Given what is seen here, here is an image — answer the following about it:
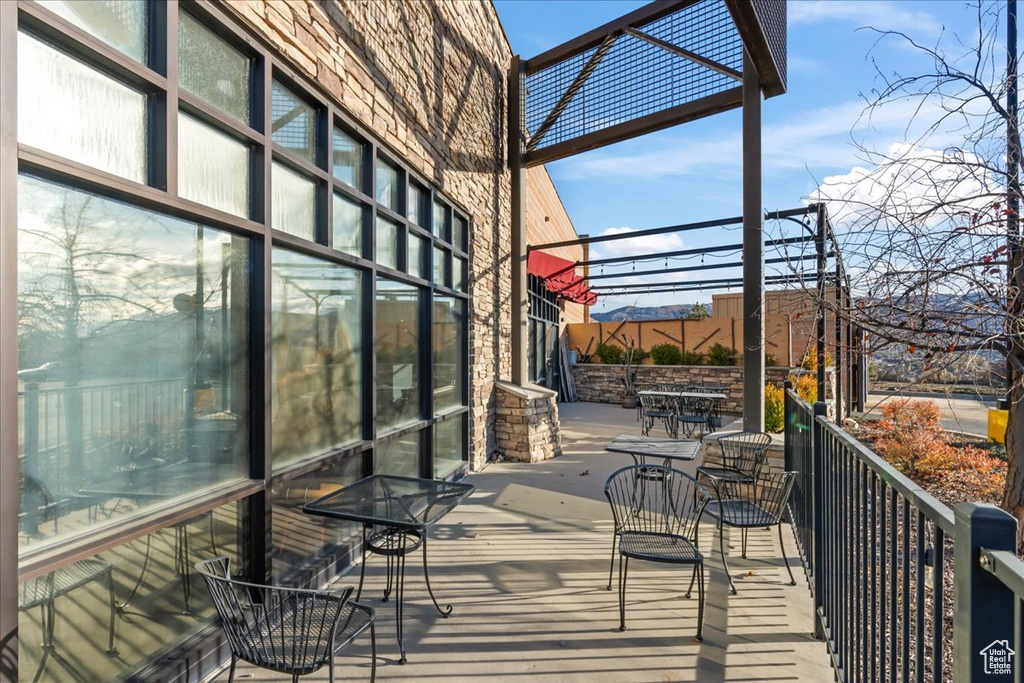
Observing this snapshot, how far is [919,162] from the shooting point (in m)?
2.64

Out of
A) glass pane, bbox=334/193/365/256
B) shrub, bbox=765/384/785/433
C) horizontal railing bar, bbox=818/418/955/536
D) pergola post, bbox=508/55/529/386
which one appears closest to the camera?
horizontal railing bar, bbox=818/418/955/536

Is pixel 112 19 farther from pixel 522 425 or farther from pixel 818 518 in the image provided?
pixel 522 425

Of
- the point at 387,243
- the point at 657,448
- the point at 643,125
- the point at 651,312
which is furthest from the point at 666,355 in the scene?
the point at 387,243

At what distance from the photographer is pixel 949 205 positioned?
2.58 meters

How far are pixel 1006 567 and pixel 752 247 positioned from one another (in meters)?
5.28

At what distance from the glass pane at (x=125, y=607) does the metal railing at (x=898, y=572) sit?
254cm

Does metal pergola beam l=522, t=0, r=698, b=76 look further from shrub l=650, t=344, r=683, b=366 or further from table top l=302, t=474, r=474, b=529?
shrub l=650, t=344, r=683, b=366

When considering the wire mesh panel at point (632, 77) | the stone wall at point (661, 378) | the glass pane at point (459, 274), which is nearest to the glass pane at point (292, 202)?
the glass pane at point (459, 274)

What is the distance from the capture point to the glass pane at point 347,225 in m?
3.63

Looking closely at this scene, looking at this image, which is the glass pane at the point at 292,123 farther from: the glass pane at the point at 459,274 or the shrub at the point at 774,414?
the shrub at the point at 774,414

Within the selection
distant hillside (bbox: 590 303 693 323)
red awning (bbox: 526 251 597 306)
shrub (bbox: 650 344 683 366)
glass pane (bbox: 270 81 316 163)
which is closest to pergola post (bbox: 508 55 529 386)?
red awning (bbox: 526 251 597 306)

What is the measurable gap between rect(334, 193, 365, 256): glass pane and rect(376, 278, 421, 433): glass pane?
0.41m

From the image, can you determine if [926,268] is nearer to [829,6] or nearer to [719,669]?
[829,6]

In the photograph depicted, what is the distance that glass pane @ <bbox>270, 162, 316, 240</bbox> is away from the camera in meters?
2.99
